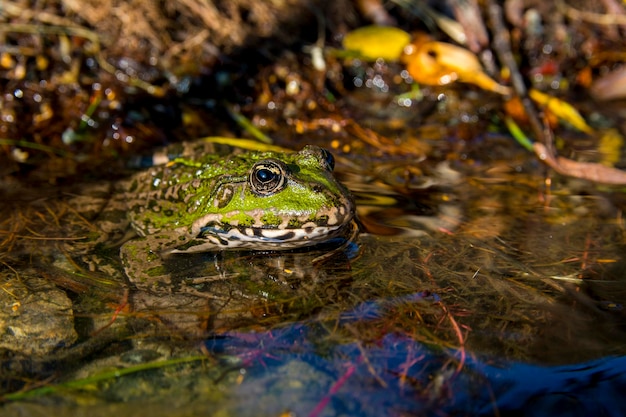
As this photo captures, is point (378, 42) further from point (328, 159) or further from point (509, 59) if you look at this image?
point (328, 159)

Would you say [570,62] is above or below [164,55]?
below

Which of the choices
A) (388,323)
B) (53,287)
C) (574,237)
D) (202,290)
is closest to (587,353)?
(388,323)

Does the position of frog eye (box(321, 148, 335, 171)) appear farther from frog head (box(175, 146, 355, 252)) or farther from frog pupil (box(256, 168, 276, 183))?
frog pupil (box(256, 168, 276, 183))

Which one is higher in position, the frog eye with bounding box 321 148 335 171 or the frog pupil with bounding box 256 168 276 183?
the frog pupil with bounding box 256 168 276 183

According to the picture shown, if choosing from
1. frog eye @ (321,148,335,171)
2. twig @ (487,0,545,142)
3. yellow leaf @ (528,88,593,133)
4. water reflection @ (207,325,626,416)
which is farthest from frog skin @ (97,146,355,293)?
yellow leaf @ (528,88,593,133)

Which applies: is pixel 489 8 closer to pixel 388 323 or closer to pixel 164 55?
pixel 164 55
